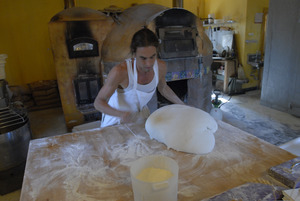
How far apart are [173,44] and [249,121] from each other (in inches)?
65.5

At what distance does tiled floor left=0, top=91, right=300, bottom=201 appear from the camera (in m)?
2.75

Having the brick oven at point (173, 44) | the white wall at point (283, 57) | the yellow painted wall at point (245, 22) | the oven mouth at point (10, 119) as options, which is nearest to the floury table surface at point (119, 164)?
the oven mouth at point (10, 119)

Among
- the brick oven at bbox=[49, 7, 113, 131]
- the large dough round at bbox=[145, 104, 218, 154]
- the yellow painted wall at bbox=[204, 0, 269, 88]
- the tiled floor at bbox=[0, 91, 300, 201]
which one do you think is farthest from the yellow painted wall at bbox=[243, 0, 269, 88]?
the large dough round at bbox=[145, 104, 218, 154]

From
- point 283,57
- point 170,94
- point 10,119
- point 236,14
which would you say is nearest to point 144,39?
point 170,94

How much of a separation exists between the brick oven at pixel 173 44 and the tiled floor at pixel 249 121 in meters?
0.69

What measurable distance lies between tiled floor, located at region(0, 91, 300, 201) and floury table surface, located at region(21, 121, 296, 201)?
190cm

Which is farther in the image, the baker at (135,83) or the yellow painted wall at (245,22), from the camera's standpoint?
the yellow painted wall at (245,22)

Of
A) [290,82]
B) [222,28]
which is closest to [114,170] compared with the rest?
[290,82]

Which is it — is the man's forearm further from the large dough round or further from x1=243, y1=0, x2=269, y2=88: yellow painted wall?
x1=243, y1=0, x2=269, y2=88: yellow painted wall

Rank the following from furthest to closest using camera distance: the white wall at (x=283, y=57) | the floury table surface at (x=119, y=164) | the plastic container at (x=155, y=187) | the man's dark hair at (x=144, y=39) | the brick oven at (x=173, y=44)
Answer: the white wall at (x=283, y=57)
the brick oven at (x=173, y=44)
the man's dark hair at (x=144, y=39)
the floury table surface at (x=119, y=164)
the plastic container at (x=155, y=187)

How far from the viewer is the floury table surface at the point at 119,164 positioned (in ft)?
2.41

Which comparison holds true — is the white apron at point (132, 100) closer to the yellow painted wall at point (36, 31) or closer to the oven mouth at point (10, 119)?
the oven mouth at point (10, 119)

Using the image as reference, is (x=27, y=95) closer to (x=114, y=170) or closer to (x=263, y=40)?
(x=114, y=170)

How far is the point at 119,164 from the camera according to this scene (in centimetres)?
89
